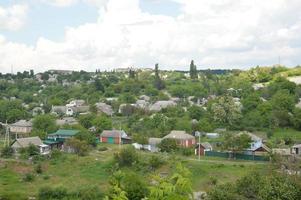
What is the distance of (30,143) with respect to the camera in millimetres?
37688

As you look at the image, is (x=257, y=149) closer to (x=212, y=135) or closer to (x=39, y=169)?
(x=212, y=135)

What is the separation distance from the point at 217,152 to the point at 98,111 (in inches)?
938

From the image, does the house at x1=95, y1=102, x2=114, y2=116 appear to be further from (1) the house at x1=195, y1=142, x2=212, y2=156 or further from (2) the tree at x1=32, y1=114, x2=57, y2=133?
(1) the house at x1=195, y1=142, x2=212, y2=156

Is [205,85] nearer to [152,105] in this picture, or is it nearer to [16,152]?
[152,105]

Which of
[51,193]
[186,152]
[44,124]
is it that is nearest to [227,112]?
[186,152]

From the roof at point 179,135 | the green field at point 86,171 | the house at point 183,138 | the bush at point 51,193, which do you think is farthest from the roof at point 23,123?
the bush at point 51,193

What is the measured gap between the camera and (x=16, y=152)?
3731cm

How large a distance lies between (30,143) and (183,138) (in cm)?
1220

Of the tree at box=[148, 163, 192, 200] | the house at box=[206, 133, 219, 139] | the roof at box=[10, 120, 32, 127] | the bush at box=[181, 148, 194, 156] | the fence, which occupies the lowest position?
the fence

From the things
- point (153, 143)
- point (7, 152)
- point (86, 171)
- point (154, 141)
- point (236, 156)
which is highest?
point (154, 141)

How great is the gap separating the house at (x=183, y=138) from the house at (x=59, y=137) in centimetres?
823

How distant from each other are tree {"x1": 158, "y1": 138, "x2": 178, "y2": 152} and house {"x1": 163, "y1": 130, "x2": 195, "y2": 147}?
72.8 inches

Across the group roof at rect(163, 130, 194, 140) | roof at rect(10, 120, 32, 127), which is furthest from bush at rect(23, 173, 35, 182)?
roof at rect(10, 120, 32, 127)

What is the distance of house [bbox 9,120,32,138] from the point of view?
48719 millimetres
